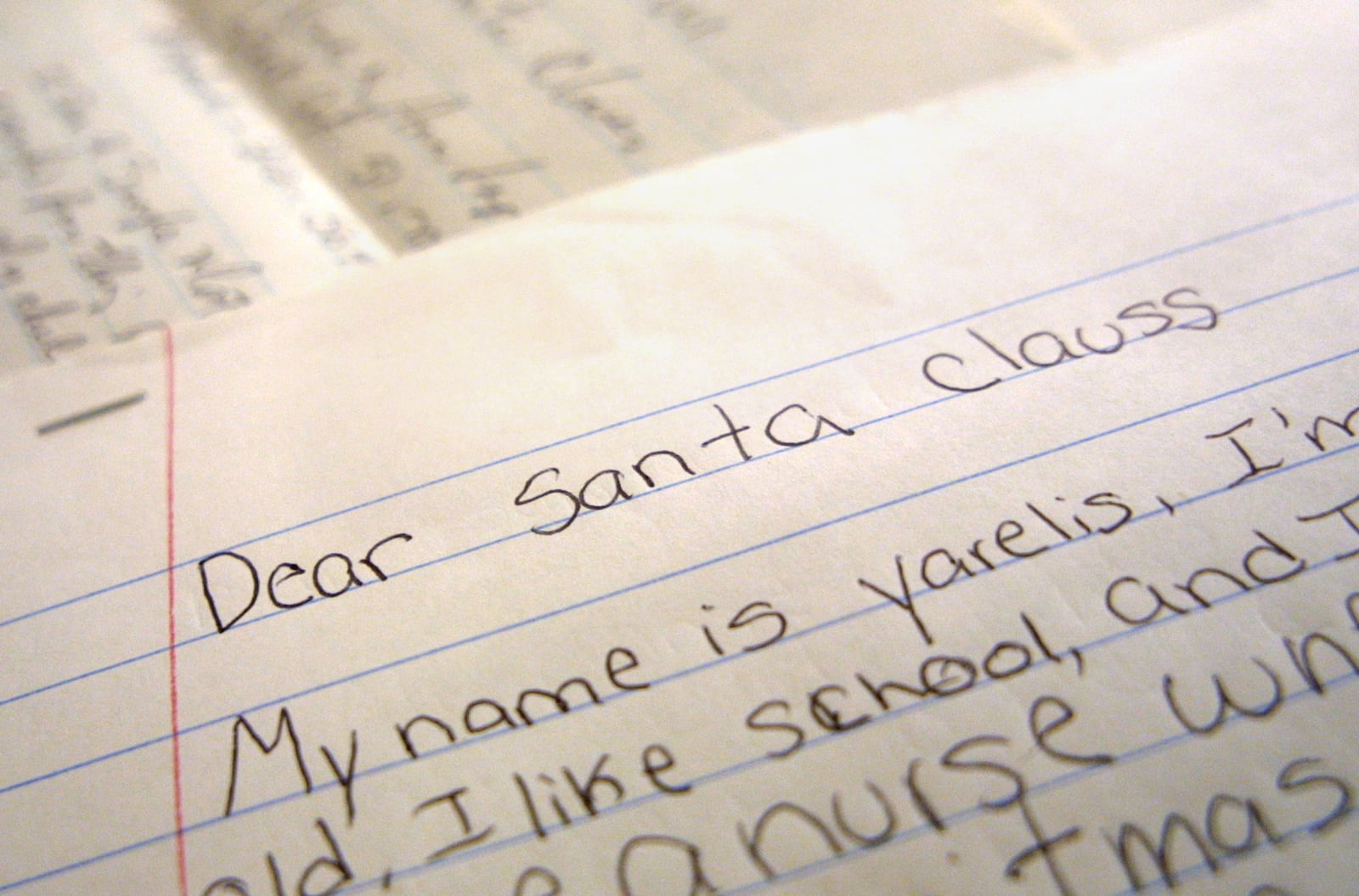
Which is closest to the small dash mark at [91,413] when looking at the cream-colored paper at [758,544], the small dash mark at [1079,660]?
the cream-colored paper at [758,544]

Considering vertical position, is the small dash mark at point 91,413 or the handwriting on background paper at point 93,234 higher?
the handwriting on background paper at point 93,234

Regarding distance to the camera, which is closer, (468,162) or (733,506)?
(733,506)

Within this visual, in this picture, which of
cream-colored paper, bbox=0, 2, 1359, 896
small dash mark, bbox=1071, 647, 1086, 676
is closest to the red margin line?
cream-colored paper, bbox=0, 2, 1359, 896

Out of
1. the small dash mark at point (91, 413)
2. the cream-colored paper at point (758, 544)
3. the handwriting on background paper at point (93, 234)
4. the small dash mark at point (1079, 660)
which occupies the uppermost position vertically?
the handwriting on background paper at point (93, 234)

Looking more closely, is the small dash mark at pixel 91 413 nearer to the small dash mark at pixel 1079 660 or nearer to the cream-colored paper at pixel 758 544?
the cream-colored paper at pixel 758 544

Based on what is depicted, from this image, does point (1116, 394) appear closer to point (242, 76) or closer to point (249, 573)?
point (249, 573)

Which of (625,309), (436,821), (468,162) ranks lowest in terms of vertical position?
(436,821)

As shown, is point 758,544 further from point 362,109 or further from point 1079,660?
point 362,109

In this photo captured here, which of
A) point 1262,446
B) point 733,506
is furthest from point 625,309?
point 1262,446
